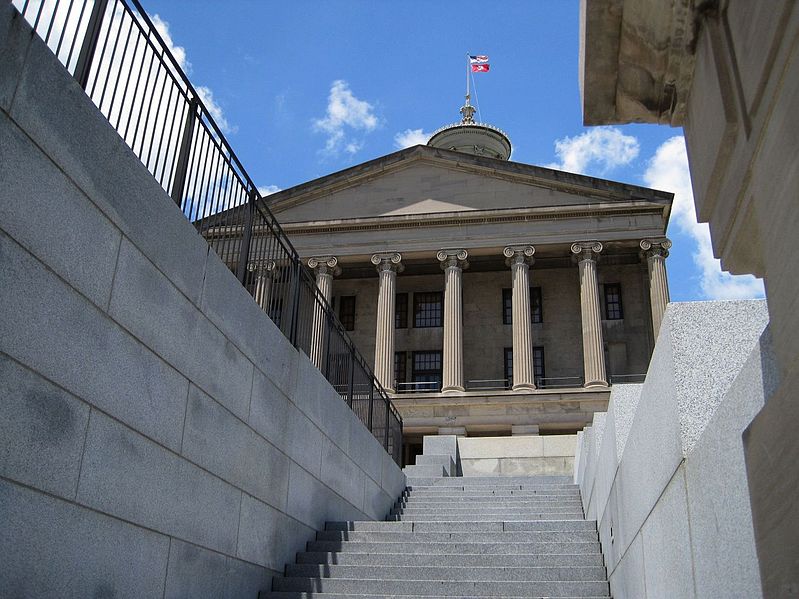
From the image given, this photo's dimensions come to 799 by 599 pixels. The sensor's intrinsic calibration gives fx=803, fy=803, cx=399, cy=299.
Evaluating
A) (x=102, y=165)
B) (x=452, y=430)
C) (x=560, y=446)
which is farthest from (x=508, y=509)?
(x=452, y=430)

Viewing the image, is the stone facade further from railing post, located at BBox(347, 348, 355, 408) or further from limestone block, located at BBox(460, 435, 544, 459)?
railing post, located at BBox(347, 348, 355, 408)

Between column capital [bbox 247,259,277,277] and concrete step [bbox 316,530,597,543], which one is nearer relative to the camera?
column capital [bbox 247,259,277,277]

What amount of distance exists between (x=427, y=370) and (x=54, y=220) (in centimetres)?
3812

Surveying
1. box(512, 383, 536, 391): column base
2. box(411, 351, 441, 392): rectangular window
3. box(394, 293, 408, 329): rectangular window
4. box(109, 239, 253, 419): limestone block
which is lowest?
box(109, 239, 253, 419): limestone block

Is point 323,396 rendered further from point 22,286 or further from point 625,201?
point 625,201

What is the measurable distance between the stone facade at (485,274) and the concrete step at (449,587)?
2764cm

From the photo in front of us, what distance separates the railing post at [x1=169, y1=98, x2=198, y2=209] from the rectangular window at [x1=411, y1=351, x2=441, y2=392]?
3381cm

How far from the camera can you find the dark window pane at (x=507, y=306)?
1748 inches

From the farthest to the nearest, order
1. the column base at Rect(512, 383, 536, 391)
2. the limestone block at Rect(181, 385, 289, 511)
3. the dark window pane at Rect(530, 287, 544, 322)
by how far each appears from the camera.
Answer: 1. the dark window pane at Rect(530, 287, 544, 322)
2. the column base at Rect(512, 383, 536, 391)
3. the limestone block at Rect(181, 385, 289, 511)

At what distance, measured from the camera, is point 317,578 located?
388 inches

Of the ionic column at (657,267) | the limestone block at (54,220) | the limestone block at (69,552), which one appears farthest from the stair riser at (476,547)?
the ionic column at (657,267)

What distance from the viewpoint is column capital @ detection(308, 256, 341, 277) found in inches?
1667

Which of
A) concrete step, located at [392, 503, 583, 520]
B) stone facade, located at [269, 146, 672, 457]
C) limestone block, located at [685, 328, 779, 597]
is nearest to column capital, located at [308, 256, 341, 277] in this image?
stone facade, located at [269, 146, 672, 457]

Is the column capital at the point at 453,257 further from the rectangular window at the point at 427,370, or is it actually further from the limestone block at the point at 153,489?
the limestone block at the point at 153,489
